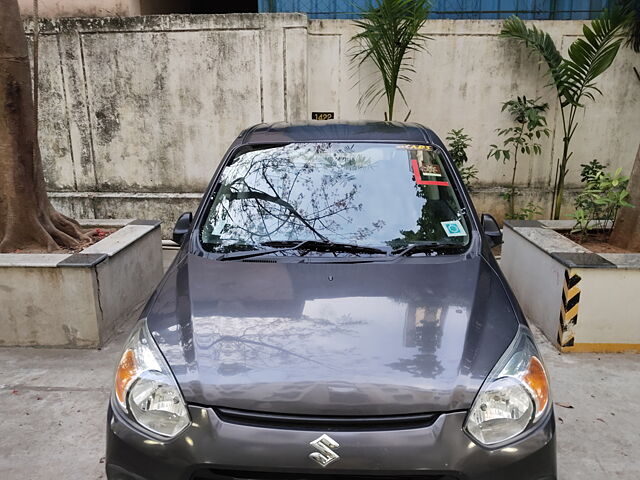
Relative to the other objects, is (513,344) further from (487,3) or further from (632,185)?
(487,3)

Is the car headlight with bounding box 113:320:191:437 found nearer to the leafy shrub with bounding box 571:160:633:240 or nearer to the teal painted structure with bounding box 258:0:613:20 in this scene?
the leafy shrub with bounding box 571:160:633:240

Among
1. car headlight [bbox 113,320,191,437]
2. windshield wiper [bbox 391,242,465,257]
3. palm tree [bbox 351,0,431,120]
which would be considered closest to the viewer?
car headlight [bbox 113,320,191,437]

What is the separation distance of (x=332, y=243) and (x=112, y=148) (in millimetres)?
5413

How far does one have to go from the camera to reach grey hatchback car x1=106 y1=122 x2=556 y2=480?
1812 millimetres

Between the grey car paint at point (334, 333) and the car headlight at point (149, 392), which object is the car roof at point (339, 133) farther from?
the car headlight at point (149, 392)

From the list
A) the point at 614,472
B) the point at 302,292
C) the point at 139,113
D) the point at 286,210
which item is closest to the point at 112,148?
the point at 139,113

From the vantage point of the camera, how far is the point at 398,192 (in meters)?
3.06

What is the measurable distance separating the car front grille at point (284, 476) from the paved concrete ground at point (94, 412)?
1.32m

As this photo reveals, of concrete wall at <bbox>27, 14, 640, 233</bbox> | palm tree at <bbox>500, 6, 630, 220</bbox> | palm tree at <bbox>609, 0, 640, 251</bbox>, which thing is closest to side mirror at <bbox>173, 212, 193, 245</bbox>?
palm tree at <bbox>609, 0, 640, 251</bbox>

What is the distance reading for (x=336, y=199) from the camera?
3.00 meters

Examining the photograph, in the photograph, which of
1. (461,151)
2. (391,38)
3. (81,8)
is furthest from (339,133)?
(81,8)

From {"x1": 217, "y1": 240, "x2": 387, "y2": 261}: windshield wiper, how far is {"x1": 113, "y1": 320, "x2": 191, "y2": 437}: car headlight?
0.67 meters

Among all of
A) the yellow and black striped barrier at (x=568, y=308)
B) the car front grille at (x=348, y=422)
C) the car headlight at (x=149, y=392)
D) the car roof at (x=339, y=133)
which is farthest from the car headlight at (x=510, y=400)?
the yellow and black striped barrier at (x=568, y=308)

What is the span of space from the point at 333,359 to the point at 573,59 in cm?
553
